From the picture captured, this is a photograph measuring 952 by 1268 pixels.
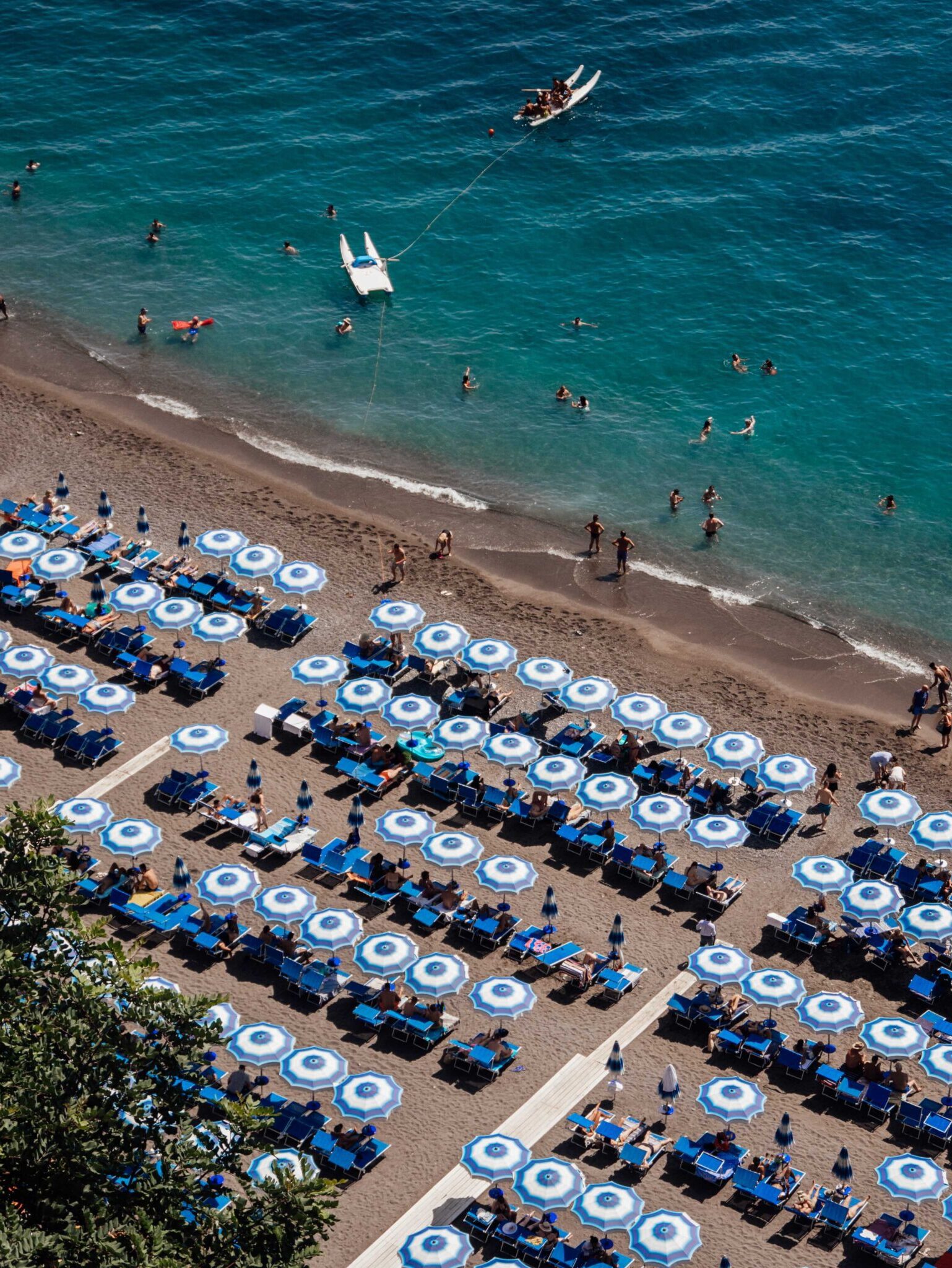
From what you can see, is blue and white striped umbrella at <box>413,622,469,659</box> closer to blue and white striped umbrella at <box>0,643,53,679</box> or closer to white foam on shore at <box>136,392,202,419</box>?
blue and white striped umbrella at <box>0,643,53,679</box>

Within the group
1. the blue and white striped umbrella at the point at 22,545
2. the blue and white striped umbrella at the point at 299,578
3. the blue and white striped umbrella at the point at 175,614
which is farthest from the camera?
the blue and white striped umbrella at the point at 22,545

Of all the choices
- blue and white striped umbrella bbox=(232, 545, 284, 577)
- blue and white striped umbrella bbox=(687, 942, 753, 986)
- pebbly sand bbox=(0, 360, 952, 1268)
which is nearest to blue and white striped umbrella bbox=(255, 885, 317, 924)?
pebbly sand bbox=(0, 360, 952, 1268)

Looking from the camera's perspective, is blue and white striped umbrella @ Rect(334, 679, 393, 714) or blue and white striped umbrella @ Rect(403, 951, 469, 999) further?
blue and white striped umbrella @ Rect(334, 679, 393, 714)

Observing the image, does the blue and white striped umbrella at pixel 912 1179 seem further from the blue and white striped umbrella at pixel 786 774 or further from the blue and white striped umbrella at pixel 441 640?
the blue and white striped umbrella at pixel 441 640

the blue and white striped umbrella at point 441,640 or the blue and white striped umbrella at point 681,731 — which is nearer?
the blue and white striped umbrella at point 681,731

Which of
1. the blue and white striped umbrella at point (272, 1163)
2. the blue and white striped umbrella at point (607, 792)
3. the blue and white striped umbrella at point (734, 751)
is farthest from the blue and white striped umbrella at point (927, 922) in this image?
the blue and white striped umbrella at point (272, 1163)

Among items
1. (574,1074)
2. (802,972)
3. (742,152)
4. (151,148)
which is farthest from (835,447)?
(151,148)

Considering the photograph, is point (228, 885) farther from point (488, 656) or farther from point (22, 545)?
point (22, 545)

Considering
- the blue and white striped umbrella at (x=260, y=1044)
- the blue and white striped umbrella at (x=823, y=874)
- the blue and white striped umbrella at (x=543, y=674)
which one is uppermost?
the blue and white striped umbrella at (x=543, y=674)
